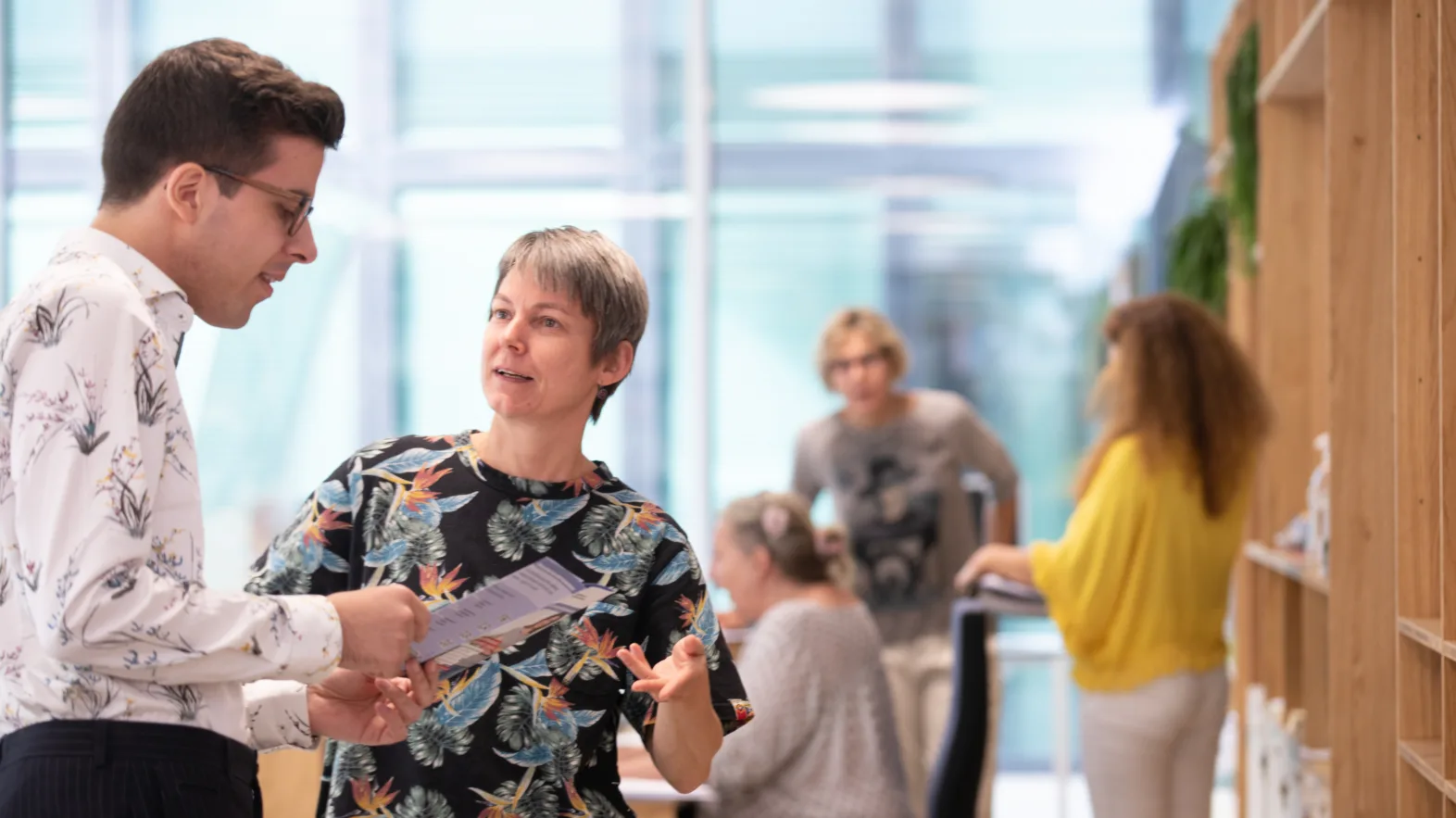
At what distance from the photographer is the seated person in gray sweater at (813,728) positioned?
9.18ft

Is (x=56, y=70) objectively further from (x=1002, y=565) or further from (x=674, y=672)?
(x=674, y=672)

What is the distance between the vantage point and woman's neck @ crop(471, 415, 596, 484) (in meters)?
1.66

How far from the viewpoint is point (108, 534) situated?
1.17 meters

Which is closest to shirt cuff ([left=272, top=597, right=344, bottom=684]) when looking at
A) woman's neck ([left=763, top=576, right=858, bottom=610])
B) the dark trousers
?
the dark trousers

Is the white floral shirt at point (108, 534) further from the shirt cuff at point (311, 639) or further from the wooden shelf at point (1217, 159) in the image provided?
the wooden shelf at point (1217, 159)

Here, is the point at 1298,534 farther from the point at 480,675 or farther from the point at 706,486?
the point at 480,675

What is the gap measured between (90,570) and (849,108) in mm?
4214

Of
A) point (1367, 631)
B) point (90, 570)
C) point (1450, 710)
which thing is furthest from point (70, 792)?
point (1367, 631)

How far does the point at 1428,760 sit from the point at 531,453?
4.90 ft

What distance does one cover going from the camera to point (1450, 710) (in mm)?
2090

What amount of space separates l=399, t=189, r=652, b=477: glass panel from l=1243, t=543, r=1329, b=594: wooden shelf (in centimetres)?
210

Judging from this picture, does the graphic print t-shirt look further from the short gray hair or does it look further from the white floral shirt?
the white floral shirt

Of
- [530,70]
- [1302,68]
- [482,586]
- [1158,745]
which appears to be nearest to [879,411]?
[1158,745]

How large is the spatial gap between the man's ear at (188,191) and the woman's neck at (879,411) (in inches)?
119
